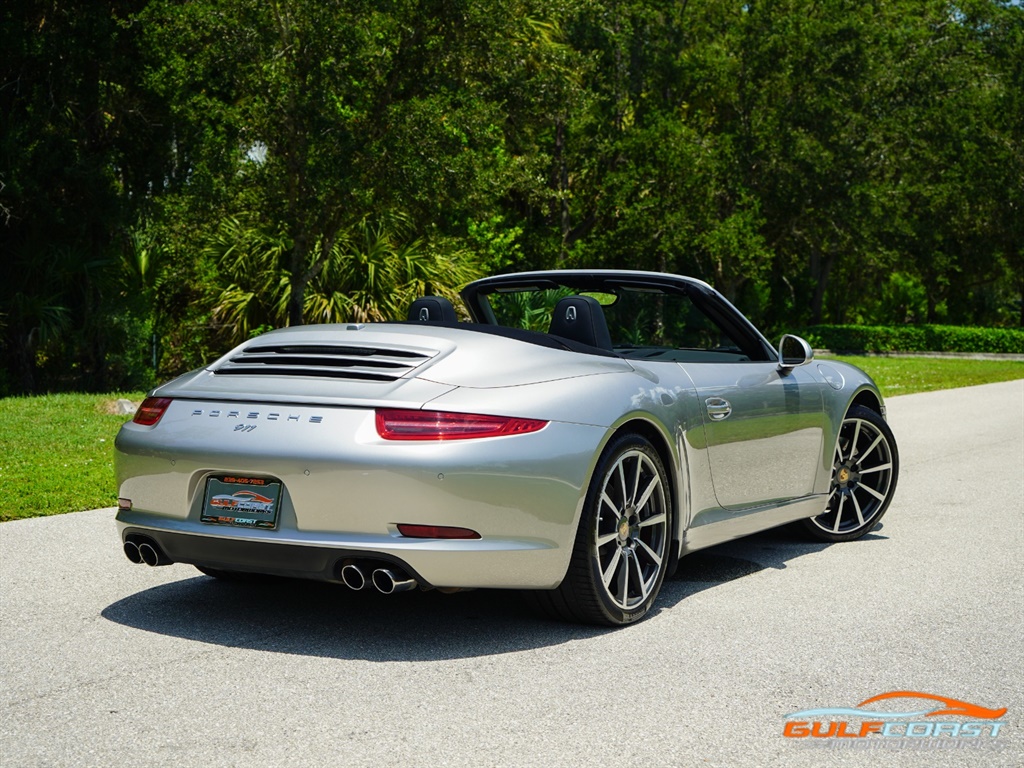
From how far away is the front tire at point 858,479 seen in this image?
23.7 feet

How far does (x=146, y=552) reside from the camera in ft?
16.5

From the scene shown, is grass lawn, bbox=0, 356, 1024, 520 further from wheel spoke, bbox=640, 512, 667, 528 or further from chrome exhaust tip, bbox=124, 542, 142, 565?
wheel spoke, bbox=640, 512, 667, 528

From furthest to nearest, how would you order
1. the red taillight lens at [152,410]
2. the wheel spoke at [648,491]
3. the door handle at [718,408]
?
the door handle at [718,408] → the wheel spoke at [648,491] → the red taillight lens at [152,410]

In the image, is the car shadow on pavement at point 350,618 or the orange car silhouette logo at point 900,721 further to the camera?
the car shadow on pavement at point 350,618

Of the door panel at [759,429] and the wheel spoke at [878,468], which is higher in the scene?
the door panel at [759,429]

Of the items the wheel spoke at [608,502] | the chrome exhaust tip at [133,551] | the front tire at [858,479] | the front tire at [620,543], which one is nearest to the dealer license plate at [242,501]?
the chrome exhaust tip at [133,551]

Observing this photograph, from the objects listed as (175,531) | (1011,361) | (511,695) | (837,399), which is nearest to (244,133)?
(837,399)

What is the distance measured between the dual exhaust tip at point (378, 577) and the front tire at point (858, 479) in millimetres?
3346

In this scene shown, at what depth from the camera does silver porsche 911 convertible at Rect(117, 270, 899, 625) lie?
14.9 ft

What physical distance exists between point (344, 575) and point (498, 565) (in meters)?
0.57

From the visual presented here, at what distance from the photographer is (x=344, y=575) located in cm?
457

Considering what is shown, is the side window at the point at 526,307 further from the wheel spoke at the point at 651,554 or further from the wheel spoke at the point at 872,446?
the wheel spoke at the point at 872,446

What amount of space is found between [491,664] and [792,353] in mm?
2758

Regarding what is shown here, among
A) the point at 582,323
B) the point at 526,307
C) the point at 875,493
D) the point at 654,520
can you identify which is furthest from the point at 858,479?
the point at 582,323
